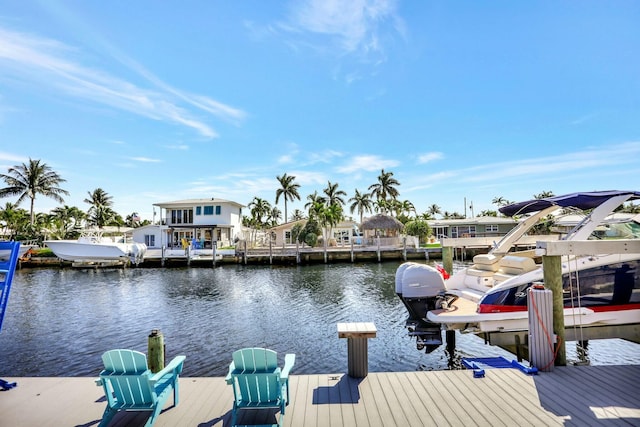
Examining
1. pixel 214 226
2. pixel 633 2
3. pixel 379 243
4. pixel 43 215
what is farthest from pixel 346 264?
pixel 43 215

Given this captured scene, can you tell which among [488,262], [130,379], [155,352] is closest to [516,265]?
[488,262]

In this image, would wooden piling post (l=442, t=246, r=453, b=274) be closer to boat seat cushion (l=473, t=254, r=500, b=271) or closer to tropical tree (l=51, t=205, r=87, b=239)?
boat seat cushion (l=473, t=254, r=500, b=271)

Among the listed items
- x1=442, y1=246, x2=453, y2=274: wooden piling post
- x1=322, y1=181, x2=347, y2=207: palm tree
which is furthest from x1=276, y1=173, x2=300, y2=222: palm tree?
x1=442, y1=246, x2=453, y2=274: wooden piling post

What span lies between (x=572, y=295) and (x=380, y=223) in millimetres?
36280

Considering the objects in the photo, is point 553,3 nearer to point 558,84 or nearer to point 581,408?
point 558,84

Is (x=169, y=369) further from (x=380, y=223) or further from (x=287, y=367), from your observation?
(x=380, y=223)

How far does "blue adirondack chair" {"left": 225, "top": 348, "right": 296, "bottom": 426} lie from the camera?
3639mm

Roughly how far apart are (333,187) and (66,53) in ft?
165

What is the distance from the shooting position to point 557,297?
17.3ft

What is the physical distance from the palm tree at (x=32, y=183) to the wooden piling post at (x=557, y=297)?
65.8 m

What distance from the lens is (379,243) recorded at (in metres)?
37.7

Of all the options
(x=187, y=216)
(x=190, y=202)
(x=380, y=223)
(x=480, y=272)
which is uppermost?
(x=190, y=202)

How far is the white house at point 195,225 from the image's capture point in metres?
42.2

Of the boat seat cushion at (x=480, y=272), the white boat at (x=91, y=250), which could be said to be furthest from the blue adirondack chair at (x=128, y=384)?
the white boat at (x=91, y=250)
